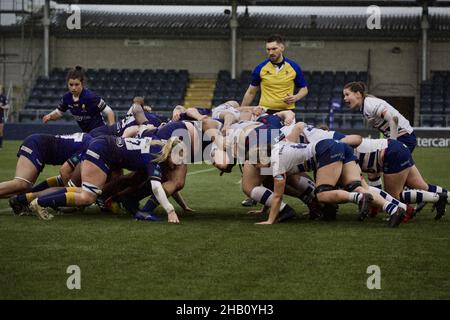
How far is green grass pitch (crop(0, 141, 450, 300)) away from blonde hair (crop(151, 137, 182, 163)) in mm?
717

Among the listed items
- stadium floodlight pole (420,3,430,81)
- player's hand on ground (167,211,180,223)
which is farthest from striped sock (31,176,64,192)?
stadium floodlight pole (420,3,430,81)

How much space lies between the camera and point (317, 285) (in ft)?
18.9

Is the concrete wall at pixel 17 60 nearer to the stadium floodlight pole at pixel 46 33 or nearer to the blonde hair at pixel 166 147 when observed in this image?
the stadium floodlight pole at pixel 46 33

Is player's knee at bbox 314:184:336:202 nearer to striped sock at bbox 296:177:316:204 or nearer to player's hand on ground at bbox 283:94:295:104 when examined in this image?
striped sock at bbox 296:177:316:204

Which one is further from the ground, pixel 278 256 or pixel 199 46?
pixel 199 46

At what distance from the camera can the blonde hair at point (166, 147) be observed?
9211 mm

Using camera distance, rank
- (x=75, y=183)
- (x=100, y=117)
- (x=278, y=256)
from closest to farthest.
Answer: (x=278, y=256), (x=75, y=183), (x=100, y=117)

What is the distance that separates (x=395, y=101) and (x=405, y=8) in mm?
4307

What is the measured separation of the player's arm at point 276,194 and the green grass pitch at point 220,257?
0.65 ft

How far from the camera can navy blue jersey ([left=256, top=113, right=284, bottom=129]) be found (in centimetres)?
1038

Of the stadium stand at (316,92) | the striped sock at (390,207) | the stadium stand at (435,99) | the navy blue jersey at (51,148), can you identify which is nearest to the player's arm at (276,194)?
the striped sock at (390,207)

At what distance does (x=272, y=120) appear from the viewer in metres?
10.6

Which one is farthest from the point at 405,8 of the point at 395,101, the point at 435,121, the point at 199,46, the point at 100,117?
the point at 100,117
